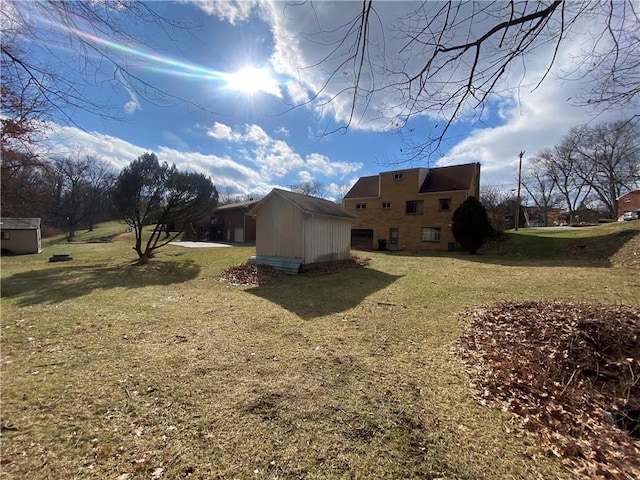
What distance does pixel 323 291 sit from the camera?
29.6ft

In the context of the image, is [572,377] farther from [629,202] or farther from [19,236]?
[629,202]

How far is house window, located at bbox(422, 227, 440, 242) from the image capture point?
73.5 ft

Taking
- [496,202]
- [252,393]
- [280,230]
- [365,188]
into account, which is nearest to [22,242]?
[280,230]

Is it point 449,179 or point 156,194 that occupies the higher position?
point 449,179

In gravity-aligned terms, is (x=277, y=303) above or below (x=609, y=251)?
below

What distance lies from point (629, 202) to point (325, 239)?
57.4 m

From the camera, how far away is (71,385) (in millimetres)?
3244

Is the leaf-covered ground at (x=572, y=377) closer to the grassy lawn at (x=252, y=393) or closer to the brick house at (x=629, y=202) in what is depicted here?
the grassy lawn at (x=252, y=393)

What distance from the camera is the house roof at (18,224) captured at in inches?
879

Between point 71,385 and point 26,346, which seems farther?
point 26,346

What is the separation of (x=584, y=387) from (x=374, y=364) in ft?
8.62

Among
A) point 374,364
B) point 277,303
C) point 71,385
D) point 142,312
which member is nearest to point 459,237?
point 277,303

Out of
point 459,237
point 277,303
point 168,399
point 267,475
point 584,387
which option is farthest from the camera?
point 459,237

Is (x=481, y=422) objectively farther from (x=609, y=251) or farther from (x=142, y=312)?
(x=609, y=251)
